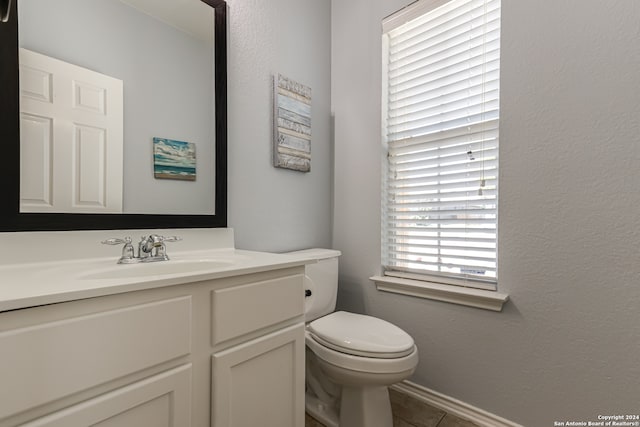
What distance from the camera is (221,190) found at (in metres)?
1.31

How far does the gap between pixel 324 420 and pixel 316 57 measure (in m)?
1.95

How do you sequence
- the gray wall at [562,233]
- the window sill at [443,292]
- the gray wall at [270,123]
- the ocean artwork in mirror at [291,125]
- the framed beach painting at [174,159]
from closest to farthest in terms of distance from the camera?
1. the gray wall at [562,233]
2. the framed beach painting at [174,159]
3. the window sill at [443,292]
4. the gray wall at [270,123]
5. the ocean artwork in mirror at [291,125]

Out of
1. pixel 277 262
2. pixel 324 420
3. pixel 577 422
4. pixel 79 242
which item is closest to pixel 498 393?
pixel 577 422

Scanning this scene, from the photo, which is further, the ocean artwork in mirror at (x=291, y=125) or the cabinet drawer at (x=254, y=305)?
the ocean artwork in mirror at (x=291, y=125)

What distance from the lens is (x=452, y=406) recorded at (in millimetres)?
1412

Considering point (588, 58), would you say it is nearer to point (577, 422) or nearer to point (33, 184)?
point (577, 422)

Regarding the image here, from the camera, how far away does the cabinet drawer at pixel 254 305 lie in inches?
31.4

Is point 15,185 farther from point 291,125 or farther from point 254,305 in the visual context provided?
point 291,125

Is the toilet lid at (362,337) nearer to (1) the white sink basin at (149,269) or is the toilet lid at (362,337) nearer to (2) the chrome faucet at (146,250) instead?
(1) the white sink basin at (149,269)

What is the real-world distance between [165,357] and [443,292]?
3.92 feet

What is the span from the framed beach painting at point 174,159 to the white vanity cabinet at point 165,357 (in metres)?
0.59

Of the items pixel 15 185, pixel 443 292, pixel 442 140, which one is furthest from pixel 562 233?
pixel 15 185

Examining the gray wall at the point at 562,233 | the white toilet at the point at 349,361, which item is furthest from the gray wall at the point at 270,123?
the gray wall at the point at 562,233

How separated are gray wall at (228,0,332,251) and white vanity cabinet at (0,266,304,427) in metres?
0.56
